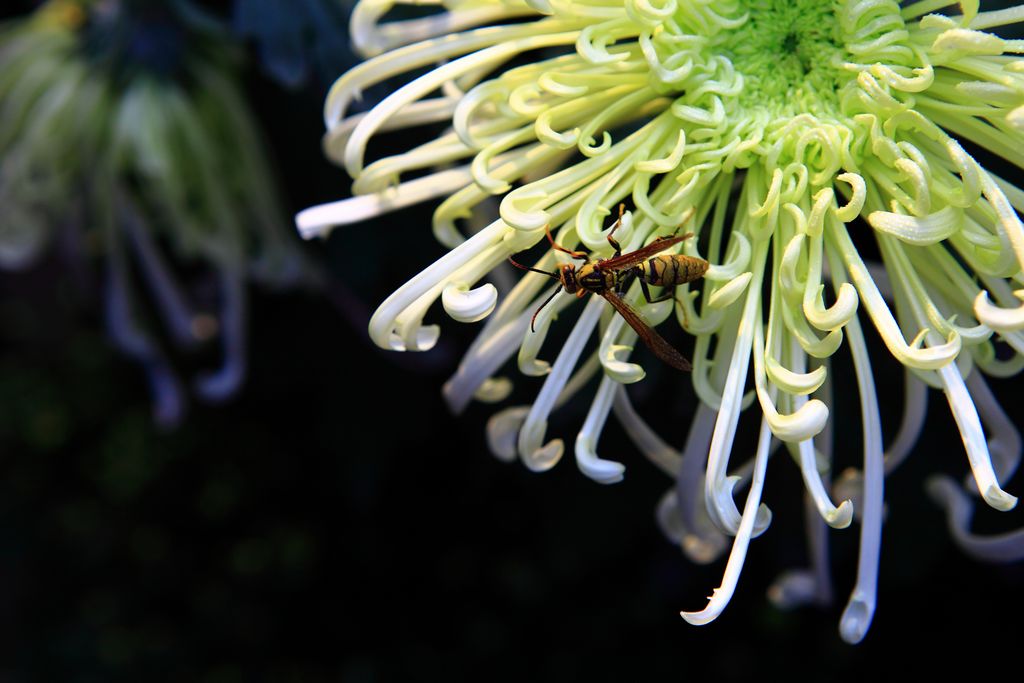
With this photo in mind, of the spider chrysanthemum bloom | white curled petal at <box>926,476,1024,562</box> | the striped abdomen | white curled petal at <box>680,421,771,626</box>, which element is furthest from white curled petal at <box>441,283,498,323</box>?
white curled petal at <box>926,476,1024,562</box>

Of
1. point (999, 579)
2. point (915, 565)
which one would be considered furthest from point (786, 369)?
point (999, 579)

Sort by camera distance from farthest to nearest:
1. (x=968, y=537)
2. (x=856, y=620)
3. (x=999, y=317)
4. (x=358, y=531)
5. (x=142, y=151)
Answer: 1. (x=358, y=531)
2. (x=142, y=151)
3. (x=968, y=537)
4. (x=856, y=620)
5. (x=999, y=317)

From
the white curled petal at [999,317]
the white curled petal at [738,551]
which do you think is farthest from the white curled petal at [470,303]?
the white curled petal at [999,317]

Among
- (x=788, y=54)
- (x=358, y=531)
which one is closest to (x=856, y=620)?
(x=788, y=54)

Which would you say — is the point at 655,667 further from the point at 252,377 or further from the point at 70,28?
the point at 70,28

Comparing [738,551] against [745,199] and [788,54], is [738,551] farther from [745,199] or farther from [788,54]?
[788,54]

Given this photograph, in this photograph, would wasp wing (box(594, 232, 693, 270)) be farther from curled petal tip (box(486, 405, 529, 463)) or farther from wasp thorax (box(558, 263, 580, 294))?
curled petal tip (box(486, 405, 529, 463))
